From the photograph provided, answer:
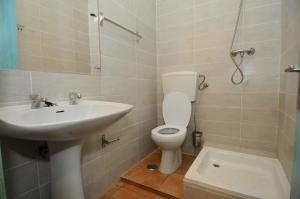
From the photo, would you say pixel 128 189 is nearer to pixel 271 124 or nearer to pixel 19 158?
pixel 19 158

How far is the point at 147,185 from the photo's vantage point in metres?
1.41

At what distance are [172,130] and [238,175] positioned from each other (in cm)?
68

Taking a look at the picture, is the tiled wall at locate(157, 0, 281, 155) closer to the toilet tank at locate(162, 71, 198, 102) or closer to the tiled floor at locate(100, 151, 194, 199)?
the toilet tank at locate(162, 71, 198, 102)

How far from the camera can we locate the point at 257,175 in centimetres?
131

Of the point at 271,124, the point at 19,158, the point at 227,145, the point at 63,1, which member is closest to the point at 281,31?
the point at 271,124

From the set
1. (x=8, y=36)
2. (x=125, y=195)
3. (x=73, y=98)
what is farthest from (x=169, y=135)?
(x=8, y=36)

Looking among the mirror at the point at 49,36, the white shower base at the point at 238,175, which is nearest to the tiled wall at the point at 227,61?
the white shower base at the point at 238,175

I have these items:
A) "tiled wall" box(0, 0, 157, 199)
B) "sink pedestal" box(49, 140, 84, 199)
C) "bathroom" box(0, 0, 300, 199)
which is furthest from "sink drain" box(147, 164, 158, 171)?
"sink pedestal" box(49, 140, 84, 199)

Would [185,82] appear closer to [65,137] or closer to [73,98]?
[73,98]

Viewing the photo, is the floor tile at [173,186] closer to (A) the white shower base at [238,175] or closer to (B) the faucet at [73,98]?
(A) the white shower base at [238,175]

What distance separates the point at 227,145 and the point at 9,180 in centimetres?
178

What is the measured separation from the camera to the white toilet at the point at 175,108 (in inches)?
62.6

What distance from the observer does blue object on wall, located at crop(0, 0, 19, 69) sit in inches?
31.9

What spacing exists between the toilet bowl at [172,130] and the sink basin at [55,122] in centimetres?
68
